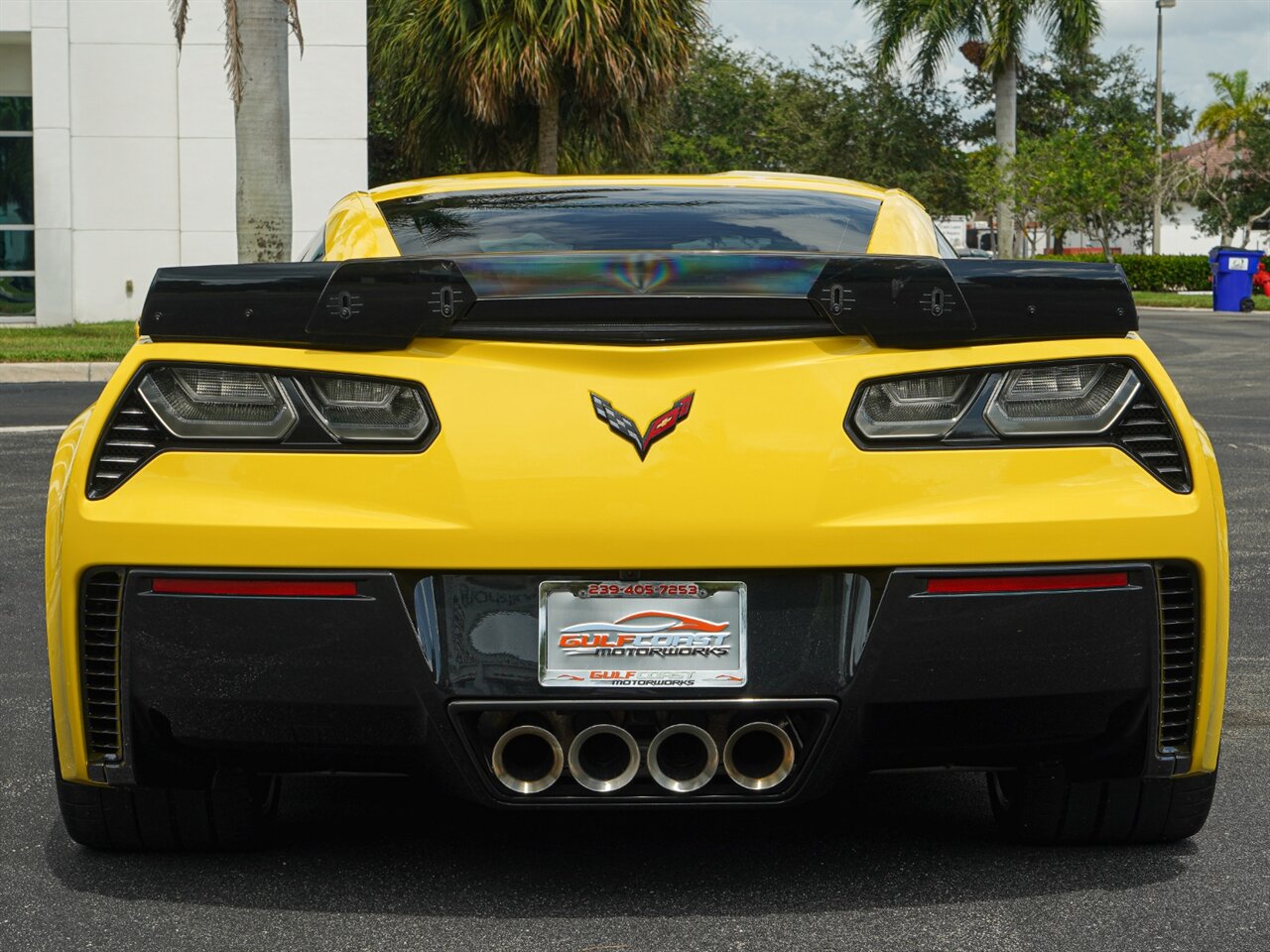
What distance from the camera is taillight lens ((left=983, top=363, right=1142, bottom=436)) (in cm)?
292

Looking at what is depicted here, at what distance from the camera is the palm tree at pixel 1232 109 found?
211ft

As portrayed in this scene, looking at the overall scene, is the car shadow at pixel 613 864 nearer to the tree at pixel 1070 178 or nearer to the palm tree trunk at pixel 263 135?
the palm tree trunk at pixel 263 135

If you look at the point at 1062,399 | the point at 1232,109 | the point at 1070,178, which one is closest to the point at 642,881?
the point at 1062,399

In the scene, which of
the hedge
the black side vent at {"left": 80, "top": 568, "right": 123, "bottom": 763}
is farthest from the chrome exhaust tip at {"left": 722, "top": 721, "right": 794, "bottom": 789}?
the hedge

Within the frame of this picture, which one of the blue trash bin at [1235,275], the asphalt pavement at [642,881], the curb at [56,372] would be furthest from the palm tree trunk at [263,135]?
the blue trash bin at [1235,275]

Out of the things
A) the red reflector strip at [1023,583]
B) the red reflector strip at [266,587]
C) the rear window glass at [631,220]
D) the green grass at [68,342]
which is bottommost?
the green grass at [68,342]

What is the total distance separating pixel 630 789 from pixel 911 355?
85 centimetres

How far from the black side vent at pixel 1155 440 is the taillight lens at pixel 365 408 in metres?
1.16

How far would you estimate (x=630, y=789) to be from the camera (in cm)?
292

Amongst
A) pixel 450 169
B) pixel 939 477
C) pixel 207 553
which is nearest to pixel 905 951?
pixel 939 477

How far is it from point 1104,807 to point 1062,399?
31.8 inches

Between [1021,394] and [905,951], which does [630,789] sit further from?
[1021,394]

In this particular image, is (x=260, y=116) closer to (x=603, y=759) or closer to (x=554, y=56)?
(x=554, y=56)

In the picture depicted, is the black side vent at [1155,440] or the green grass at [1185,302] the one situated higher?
the black side vent at [1155,440]
